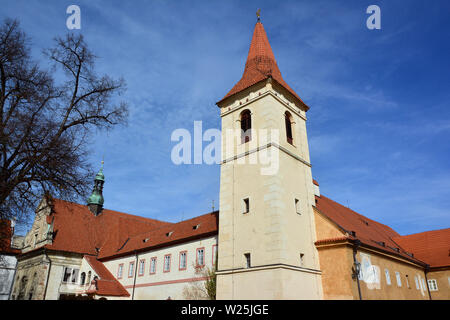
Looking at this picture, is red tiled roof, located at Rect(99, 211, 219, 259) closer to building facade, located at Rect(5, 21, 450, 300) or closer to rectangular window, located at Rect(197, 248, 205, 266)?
building facade, located at Rect(5, 21, 450, 300)

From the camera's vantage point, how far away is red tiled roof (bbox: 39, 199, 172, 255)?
3397 cm

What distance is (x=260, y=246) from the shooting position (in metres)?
17.2

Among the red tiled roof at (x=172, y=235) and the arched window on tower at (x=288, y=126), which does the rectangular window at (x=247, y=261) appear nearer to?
the red tiled roof at (x=172, y=235)

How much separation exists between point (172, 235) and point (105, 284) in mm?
7714

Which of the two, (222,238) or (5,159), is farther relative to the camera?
(222,238)

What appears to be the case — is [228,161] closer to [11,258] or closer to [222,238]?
[222,238]

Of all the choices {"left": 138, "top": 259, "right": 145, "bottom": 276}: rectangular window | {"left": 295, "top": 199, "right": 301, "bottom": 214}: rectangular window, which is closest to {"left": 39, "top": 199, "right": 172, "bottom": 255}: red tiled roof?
{"left": 138, "top": 259, "right": 145, "bottom": 276}: rectangular window

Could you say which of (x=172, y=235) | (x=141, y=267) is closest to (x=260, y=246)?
(x=172, y=235)

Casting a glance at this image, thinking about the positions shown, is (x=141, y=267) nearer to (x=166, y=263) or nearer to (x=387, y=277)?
(x=166, y=263)

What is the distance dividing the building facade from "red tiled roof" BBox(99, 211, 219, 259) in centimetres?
17
